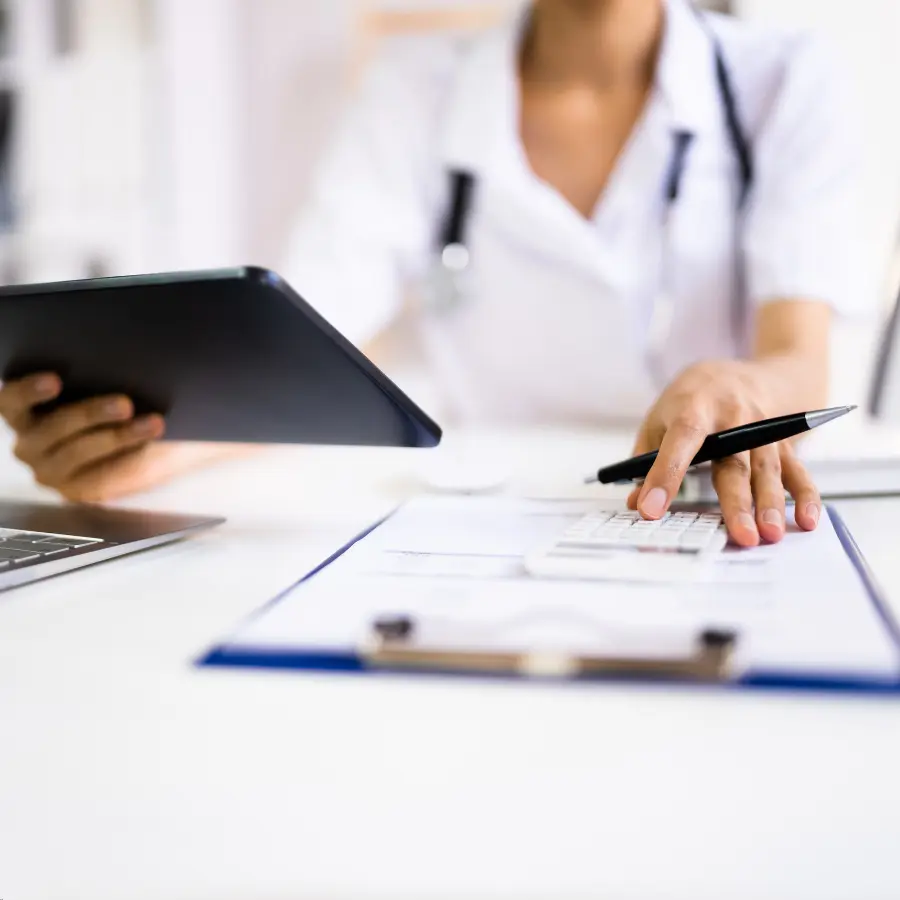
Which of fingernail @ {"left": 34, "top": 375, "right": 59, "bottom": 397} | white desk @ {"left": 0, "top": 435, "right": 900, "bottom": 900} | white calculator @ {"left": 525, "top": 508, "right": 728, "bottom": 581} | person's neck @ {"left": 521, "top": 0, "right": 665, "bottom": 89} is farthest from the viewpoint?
person's neck @ {"left": 521, "top": 0, "right": 665, "bottom": 89}

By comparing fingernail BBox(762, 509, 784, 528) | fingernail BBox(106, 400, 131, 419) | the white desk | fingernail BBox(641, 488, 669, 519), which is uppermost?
fingernail BBox(106, 400, 131, 419)

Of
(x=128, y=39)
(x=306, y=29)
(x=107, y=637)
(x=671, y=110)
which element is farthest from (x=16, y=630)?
(x=306, y=29)

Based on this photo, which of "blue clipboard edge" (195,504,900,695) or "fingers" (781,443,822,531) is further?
"fingers" (781,443,822,531)

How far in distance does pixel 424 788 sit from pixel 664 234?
0.91 meters

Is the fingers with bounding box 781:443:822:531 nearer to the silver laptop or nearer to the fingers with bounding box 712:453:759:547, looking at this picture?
the fingers with bounding box 712:453:759:547

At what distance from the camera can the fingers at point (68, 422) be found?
594 millimetres

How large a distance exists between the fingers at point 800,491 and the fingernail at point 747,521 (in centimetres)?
3

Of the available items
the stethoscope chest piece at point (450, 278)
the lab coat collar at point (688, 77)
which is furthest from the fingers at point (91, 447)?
the lab coat collar at point (688, 77)

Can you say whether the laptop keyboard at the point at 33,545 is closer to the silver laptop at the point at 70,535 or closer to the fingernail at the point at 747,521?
the silver laptop at the point at 70,535

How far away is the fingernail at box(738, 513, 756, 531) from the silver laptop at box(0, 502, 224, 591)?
0.29 m

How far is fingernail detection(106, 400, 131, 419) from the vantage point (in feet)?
1.94

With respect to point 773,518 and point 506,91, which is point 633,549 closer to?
point 773,518

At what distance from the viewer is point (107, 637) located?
34 cm

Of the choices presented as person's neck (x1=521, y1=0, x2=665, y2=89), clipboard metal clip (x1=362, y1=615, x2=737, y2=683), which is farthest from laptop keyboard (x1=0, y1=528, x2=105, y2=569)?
person's neck (x1=521, y1=0, x2=665, y2=89)
